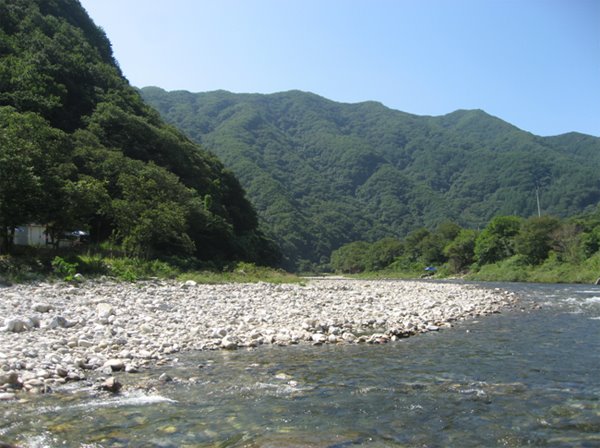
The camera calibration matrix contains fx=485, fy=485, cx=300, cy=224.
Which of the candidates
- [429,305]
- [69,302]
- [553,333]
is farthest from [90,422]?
[429,305]

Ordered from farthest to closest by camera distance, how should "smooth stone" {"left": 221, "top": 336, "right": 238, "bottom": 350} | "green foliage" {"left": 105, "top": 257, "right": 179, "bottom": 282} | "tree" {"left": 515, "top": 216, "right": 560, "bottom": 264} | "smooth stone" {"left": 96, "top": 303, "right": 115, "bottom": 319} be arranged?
"tree" {"left": 515, "top": 216, "right": 560, "bottom": 264}, "green foliage" {"left": 105, "top": 257, "right": 179, "bottom": 282}, "smooth stone" {"left": 96, "top": 303, "right": 115, "bottom": 319}, "smooth stone" {"left": 221, "top": 336, "right": 238, "bottom": 350}

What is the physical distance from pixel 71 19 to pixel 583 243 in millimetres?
82673

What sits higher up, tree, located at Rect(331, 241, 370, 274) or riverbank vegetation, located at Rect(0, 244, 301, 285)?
riverbank vegetation, located at Rect(0, 244, 301, 285)

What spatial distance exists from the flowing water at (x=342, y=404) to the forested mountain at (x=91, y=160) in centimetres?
1798

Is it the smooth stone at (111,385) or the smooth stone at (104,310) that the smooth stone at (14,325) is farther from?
the smooth stone at (111,385)

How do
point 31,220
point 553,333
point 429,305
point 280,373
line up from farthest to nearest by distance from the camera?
point 31,220
point 429,305
point 553,333
point 280,373

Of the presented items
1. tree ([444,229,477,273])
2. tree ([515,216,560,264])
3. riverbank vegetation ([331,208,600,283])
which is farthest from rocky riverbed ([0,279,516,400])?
tree ([444,229,477,273])

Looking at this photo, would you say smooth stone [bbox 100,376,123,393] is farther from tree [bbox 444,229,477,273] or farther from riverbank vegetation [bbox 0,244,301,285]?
tree [bbox 444,229,477,273]

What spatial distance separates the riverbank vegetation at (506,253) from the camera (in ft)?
199

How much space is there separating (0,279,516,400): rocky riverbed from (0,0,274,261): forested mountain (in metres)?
6.69

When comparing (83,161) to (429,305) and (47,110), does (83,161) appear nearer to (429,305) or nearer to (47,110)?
(47,110)

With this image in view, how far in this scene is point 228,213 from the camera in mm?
64062

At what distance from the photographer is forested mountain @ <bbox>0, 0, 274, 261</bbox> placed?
24.8 m

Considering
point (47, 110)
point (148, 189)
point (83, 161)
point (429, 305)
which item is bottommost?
point (429, 305)
